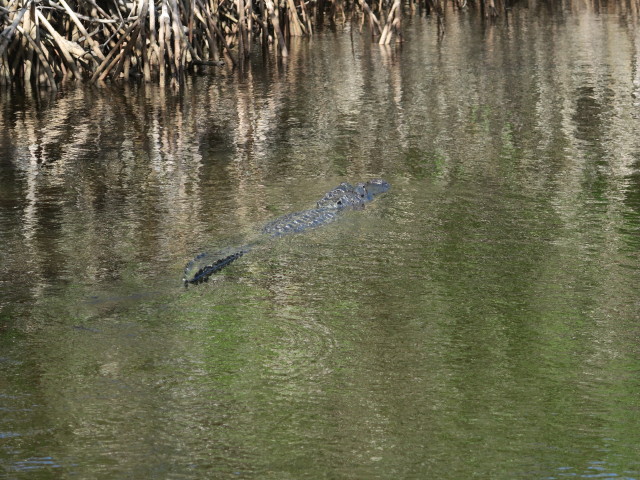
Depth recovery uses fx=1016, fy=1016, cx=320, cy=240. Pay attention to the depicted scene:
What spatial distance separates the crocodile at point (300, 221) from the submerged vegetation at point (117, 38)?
6989mm

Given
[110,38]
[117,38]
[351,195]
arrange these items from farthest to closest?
[117,38]
[110,38]
[351,195]

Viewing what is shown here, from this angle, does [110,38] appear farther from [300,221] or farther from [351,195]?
[300,221]

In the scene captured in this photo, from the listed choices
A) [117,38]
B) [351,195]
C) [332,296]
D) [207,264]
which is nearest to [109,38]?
[117,38]

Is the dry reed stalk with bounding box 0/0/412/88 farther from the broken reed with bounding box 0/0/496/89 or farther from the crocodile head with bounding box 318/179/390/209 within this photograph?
the crocodile head with bounding box 318/179/390/209

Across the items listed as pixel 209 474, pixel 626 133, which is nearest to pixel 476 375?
pixel 209 474

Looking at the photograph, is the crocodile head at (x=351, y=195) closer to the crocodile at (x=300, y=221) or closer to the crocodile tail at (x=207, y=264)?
the crocodile at (x=300, y=221)

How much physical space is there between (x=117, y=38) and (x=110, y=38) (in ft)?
3.17

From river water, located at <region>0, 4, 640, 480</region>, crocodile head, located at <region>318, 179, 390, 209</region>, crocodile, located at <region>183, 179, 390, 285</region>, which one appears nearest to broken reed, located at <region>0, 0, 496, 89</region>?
river water, located at <region>0, 4, 640, 480</region>

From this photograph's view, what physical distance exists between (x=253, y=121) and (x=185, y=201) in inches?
147

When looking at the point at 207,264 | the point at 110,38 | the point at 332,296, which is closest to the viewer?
the point at 332,296

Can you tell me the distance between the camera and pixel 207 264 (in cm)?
701

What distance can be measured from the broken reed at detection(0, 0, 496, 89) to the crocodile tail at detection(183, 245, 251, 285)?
26.8ft

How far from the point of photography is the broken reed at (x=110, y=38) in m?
15.0

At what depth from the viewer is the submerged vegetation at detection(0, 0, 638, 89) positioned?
591 inches
